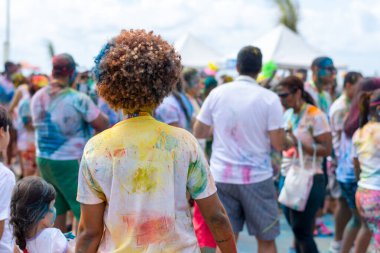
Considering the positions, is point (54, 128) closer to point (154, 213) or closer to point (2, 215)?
point (2, 215)

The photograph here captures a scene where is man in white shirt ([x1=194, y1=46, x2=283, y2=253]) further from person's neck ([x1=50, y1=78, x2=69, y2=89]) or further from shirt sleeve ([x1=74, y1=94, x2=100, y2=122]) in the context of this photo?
person's neck ([x1=50, y1=78, x2=69, y2=89])

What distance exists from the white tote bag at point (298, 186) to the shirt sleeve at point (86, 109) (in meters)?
1.76

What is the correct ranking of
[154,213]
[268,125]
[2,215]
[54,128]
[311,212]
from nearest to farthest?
[154,213] → [2,215] → [268,125] → [311,212] → [54,128]

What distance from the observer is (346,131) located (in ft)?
17.7

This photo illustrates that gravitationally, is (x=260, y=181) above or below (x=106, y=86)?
below

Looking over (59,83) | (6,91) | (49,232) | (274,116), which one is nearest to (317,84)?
(274,116)

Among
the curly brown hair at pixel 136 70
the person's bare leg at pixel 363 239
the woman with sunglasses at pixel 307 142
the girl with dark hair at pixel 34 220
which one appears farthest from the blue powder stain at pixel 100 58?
the person's bare leg at pixel 363 239

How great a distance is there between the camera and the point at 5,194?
123 inches

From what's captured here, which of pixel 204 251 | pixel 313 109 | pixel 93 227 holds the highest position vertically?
pixel 313 109

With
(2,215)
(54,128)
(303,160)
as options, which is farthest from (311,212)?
(2,215)

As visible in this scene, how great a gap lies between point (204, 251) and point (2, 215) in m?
2.04

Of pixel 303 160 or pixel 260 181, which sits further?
pixel 303 160

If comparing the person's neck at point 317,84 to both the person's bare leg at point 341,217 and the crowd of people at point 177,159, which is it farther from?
the person's bare leg at point 341,217

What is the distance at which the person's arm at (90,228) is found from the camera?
101 inches
